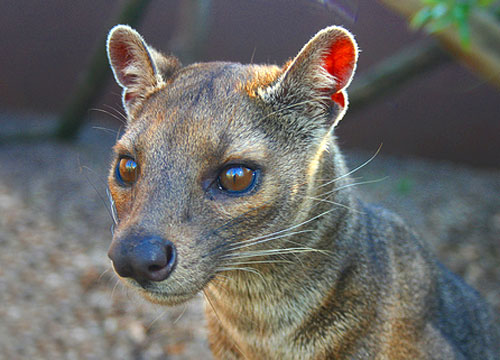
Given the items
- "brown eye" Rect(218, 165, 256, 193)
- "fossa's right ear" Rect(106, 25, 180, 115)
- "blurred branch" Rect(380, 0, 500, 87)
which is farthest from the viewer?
"blurred branch" Rect(380, 0, 500, 87)

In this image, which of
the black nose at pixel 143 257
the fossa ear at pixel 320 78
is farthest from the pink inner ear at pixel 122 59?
the black nose at pixel 143 257

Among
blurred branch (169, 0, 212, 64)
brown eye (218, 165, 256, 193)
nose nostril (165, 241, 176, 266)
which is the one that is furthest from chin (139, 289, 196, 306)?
blurred branch (169, 0, 212, 64)

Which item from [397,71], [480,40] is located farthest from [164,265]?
[397,71]

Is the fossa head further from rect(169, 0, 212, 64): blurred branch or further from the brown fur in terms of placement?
rect(169, 0, 212, 64): blurred branch

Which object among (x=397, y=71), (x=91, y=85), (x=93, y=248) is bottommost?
(x=93, y=248)

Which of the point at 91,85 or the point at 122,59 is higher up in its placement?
the point at 122,59

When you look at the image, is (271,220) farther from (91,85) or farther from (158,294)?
(91,85)

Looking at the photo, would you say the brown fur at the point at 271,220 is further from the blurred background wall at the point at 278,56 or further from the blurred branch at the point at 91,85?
the blurred branch at the point at 91,85
